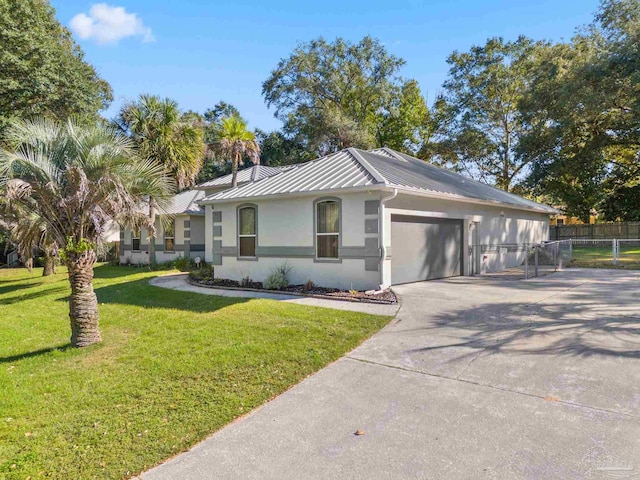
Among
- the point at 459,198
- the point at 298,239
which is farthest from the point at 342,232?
the point at 459,198

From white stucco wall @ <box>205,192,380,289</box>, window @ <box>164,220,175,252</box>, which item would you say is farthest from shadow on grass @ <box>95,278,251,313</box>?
window @ <box>164,220,175,252</box>

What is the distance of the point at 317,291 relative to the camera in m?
10.8

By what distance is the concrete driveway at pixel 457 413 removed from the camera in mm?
3187

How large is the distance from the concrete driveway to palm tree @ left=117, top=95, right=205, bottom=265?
15.3 meters

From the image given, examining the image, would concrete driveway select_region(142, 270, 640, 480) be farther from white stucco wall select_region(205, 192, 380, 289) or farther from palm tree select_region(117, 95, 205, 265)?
palm tree select_region(117, 95, 205, 265)

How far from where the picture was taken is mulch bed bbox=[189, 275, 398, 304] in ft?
30.7

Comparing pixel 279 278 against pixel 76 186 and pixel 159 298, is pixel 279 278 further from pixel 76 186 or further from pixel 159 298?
pixel 76 186

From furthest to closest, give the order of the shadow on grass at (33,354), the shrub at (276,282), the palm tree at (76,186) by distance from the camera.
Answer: the shrub at (276,282), the shadow on grass at (33,354), the palm tree at (76,186)

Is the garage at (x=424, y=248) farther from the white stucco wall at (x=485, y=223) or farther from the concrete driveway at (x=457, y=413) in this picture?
the concrete driveway at (x=457, y=413)

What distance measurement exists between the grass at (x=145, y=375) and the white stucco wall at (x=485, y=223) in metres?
4.40

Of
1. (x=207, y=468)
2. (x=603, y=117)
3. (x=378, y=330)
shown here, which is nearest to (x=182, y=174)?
(x=378, y=330)

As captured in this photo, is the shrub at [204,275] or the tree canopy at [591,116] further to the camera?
the tree canopy at [591,116]

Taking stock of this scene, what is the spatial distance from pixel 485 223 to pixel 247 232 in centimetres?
889

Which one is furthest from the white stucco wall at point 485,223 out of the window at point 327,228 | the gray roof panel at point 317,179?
the window at point 327,228
